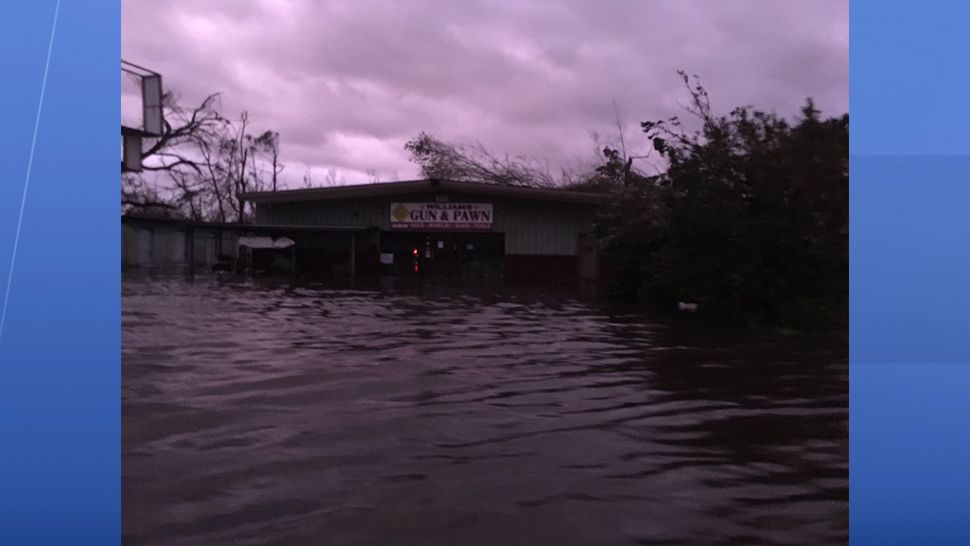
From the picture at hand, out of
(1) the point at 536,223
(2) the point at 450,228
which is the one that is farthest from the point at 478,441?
(2) the point at 450,228

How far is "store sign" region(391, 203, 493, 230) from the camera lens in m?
32.6

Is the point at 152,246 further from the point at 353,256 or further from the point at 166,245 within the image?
the point at 353,256

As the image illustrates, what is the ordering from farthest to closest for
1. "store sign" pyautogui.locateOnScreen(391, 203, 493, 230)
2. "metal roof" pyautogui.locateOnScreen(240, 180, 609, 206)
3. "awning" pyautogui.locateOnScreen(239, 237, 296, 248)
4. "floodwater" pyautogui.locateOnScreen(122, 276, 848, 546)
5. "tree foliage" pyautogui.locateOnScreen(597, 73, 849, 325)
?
"awning" pyautogui.locateOnScreen(239, 237, 296, 248) < "store sign" pyautogui.locateOnScreen(391, 203, 493, 230) < "metal roof" pyautogui.locateOnScreen(240, 180, 609, 206) < "tree foliage" pyautogui.locateOnScreen(597, 73, 849, 325) < "floodwater" pyautogui.locateOnScreen(122, 276, 848, 546)

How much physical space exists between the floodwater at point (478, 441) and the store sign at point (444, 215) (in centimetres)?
2179

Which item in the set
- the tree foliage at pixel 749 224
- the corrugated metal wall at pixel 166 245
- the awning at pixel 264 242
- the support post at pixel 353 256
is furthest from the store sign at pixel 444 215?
the tree foliage at pixel 749 224

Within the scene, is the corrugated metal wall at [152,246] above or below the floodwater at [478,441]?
above

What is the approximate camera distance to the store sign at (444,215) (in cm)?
3256

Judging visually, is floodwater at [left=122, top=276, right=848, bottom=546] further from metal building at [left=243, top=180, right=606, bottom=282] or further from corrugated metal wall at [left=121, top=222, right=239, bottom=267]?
corrugated metal wall at [left=121, top=222, right=239, bottom=267]

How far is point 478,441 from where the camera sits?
5363mm

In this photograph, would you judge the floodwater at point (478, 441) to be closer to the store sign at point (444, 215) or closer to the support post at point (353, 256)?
the store sign at point (444, 215)

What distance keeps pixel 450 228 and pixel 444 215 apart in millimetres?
587

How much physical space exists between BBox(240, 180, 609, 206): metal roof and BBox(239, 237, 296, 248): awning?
5.43 ft

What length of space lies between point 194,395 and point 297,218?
27.7 meters

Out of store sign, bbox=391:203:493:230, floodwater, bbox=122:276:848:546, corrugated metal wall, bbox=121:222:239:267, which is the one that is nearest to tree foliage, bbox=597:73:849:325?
floodwater, bbox=122:276:848:546
